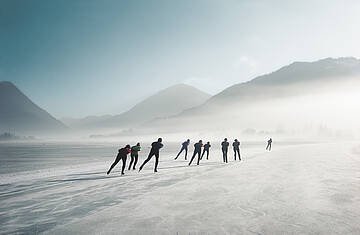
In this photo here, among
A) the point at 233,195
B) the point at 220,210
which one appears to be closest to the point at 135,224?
the point at 220,210

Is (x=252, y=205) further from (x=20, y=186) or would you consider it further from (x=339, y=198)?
(x=20, y=186)

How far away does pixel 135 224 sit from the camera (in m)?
5.10

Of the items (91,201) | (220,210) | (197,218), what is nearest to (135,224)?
(197,218)

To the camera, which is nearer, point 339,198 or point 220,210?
point 220,210

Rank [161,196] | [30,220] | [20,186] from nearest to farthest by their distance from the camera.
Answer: [30,220] < [161,196] < [20,186]

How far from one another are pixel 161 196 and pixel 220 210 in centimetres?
223

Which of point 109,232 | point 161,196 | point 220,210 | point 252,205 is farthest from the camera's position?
point 161,196

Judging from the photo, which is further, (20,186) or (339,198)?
(20,186)

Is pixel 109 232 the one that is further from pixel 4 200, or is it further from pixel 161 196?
pixel 4 200

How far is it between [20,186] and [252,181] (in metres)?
9.27

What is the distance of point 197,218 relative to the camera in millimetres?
5500

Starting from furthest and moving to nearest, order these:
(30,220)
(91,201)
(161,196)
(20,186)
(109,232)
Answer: (20,186), (161,196), (91,201), (30,220), (109,232)

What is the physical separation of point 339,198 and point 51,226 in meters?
7.64

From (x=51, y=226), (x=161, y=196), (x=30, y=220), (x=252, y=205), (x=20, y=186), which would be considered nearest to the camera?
(x=51, y=226)
